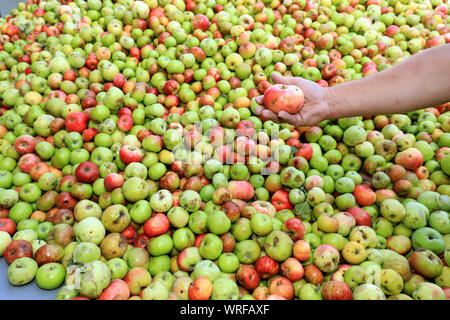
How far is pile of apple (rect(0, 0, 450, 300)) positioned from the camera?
2111 millimetres

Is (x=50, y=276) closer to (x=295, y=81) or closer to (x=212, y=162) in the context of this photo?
(x=212, y=162)

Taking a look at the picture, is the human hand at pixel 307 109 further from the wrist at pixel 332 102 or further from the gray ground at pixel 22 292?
the gray ground at pixel 22 292

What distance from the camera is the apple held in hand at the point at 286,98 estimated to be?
2.47m

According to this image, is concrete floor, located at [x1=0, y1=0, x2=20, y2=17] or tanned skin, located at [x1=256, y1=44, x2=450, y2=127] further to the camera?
concrete floor, located at [x1=0, y1=0, x2=20, y2=17]

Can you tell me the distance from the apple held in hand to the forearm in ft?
0.90

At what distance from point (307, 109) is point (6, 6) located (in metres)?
6.87

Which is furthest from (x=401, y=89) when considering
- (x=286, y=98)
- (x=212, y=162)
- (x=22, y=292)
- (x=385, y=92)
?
(x=22, y=292)

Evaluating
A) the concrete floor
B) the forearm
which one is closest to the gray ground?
the forearm

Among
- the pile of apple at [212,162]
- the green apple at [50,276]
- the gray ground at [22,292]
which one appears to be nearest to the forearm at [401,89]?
the pile of apple at [212,162]

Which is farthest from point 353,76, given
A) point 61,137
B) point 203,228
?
point 61,137

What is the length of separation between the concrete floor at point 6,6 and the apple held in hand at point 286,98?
6260mm

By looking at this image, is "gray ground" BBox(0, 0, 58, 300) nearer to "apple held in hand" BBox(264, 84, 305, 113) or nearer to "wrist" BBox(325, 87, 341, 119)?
"apple held in hand" BBox(264, 84, 305, 113)

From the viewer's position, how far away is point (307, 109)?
2.62 m

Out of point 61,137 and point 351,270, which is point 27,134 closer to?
point 61,137
